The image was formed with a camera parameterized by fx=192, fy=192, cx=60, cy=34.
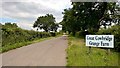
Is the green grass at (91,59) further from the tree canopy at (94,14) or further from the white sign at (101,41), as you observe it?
the tree canopy at (94,14)

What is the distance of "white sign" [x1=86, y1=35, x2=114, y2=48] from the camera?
36.3ft

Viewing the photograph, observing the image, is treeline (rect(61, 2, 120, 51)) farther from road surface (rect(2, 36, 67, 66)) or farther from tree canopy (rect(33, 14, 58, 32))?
tree canopy (rect(33, 14, 58, 32))

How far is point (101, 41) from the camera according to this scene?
11.5m

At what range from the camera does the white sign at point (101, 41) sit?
11067mm

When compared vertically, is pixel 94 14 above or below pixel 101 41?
above

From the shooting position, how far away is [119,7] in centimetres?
4175

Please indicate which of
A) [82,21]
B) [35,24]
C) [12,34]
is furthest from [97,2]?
[35,24]

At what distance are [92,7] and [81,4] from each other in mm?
2437

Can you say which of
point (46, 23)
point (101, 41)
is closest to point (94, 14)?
point (101, 41)

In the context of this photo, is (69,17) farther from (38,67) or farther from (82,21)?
(38,67)

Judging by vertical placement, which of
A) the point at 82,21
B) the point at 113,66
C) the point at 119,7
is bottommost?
the point at 113,66

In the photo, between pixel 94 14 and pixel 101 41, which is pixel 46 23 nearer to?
pixel 94 14

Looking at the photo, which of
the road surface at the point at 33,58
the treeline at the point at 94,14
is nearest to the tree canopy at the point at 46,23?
the treeline at the point at 94,14

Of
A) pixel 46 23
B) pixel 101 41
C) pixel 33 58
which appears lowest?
pixel 33 58
